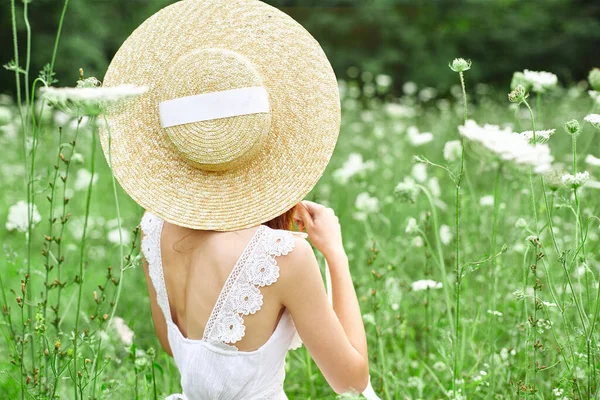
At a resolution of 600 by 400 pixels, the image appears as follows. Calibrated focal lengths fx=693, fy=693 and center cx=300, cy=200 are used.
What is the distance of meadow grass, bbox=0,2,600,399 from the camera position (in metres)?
1.53

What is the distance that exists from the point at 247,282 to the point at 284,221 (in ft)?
0.63

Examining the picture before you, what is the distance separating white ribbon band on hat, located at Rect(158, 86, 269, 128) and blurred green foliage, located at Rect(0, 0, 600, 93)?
1070cm

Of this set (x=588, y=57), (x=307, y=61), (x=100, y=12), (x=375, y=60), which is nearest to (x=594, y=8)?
(x=588, y=57)

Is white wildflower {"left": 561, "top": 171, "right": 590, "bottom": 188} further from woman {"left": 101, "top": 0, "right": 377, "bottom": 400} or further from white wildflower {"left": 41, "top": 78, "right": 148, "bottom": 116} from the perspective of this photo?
white wildflower {"left": 41, "top": 78, "right": 148, "bottom": 116}

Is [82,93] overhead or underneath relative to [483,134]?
overhead

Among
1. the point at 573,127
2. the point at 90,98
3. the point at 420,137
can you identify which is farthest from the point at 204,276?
the point at 420,137

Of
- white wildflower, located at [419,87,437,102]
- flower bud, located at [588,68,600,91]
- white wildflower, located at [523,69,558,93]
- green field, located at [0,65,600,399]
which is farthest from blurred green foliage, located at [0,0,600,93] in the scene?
flower bud, located at [588,68,600,91]

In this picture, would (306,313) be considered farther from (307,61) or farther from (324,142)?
(307,61)

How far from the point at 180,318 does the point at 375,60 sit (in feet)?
36.9

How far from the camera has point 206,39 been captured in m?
1.59

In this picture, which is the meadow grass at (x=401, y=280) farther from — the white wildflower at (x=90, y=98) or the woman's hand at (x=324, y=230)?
Result: the woman's hand at (x=324, y=230)

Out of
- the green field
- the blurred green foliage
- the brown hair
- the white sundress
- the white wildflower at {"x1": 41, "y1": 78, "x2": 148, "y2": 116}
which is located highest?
the white wildflower at {"x1": 41, "y1": 78, "x2": 148, "y2": 116}

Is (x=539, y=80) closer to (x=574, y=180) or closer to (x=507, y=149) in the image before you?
(x=574, y=180)

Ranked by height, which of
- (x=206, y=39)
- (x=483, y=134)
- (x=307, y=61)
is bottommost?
(x=483, y=134)
